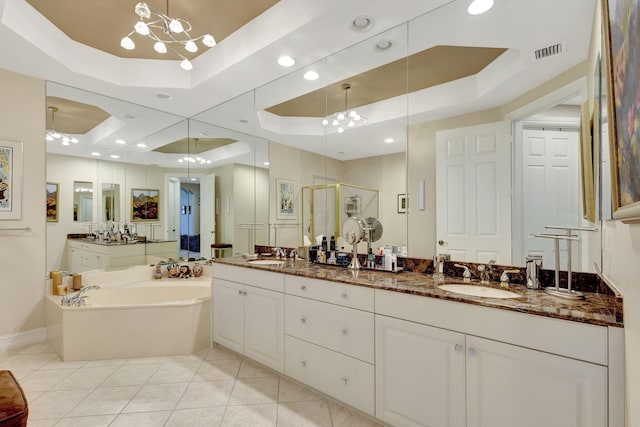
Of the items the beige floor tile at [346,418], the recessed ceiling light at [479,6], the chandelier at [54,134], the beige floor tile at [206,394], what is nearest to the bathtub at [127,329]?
the beige floor tile at [206,394]

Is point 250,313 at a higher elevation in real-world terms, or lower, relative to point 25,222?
lower

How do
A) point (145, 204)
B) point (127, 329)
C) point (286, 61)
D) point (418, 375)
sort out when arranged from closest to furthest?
point (418, 375)
point (286, 61)
point (127, 329)
point (145, 204)

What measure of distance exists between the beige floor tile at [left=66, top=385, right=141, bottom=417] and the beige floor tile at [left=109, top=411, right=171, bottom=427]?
10 cm

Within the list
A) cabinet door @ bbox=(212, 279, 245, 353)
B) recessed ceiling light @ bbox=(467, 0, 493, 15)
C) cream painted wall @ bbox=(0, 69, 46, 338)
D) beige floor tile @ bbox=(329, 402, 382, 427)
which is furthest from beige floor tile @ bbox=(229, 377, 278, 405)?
recessed ceiling light @ bbox=(467, 0, 493, 15)

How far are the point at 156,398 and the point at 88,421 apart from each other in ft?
1.25

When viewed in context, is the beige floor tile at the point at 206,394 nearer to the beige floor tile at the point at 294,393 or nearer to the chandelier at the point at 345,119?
the beige floor tile at the point at 294,393

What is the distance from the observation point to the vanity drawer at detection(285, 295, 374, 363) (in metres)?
1.81

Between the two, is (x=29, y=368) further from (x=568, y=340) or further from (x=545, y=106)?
(x=545, y=106)

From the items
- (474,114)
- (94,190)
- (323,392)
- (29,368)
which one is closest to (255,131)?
(94,190)

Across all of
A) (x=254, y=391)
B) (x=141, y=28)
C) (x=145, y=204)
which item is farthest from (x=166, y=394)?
(x=145, y=204)

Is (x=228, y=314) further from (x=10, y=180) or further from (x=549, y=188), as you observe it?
(x=549, y=188)

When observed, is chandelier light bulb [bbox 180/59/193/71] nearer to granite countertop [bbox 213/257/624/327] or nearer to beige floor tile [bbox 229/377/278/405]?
granite countertop [bbox 213/257/624/327]

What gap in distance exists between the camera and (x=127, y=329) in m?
2.76

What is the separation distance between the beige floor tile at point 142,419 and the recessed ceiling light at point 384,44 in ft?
9.93
